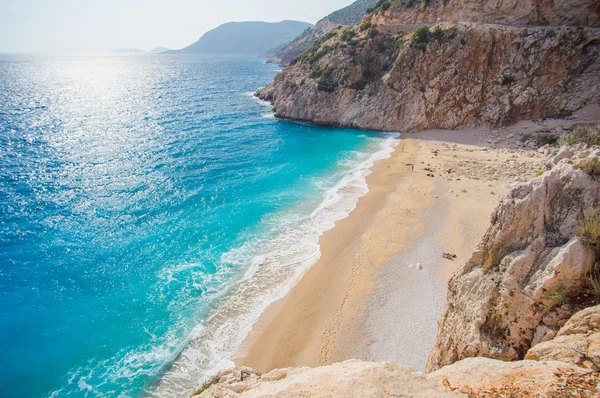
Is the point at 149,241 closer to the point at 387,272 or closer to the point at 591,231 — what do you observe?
the point at 387,272

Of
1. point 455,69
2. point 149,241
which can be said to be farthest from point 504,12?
point 149,241

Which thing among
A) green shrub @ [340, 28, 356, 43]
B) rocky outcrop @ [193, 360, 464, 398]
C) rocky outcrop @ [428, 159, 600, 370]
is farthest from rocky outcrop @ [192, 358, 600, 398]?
green shrub @ [340, 28, 356, 43]

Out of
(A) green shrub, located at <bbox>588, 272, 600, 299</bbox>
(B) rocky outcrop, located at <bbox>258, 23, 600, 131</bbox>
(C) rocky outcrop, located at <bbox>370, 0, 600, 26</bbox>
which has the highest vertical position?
(C) rocky outcrop, located at <bbox>370, 0, 600, 26</bbox>

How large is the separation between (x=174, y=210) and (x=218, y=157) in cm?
1358

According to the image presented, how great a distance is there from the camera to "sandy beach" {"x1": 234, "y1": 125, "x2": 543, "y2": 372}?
14.4m

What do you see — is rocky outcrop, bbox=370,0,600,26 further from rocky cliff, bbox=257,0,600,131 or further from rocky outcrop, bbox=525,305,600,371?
rocky outcrop, bbox=525,305,600,371

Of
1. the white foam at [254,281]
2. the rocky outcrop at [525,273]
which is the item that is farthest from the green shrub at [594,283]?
the white foam at [254,281]

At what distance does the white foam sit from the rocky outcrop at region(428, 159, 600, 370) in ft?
31.0

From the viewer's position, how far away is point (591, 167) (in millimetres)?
8250

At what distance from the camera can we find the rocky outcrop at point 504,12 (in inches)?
1704

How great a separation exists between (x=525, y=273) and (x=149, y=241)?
2132 cm

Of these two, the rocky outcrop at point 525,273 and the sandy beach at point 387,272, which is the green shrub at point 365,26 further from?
the rocky outcrop at point 525,273

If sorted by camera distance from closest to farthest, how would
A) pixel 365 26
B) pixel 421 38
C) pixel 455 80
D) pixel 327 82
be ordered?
pixel 455 80, pixel 421 38, pixel 327 82, pixel 365 26

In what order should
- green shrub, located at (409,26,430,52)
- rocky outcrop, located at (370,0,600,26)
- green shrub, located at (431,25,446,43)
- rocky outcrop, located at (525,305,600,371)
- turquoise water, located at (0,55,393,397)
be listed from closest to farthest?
rocky outcrop, located at (525,305,600,371) < turquoise water, located at (0,55,393,397) < rocky outcrop, located at (370,0,600,26) < green shrub, located at (431,25,446,43) < green shrub, located at (409,26,430,52)
